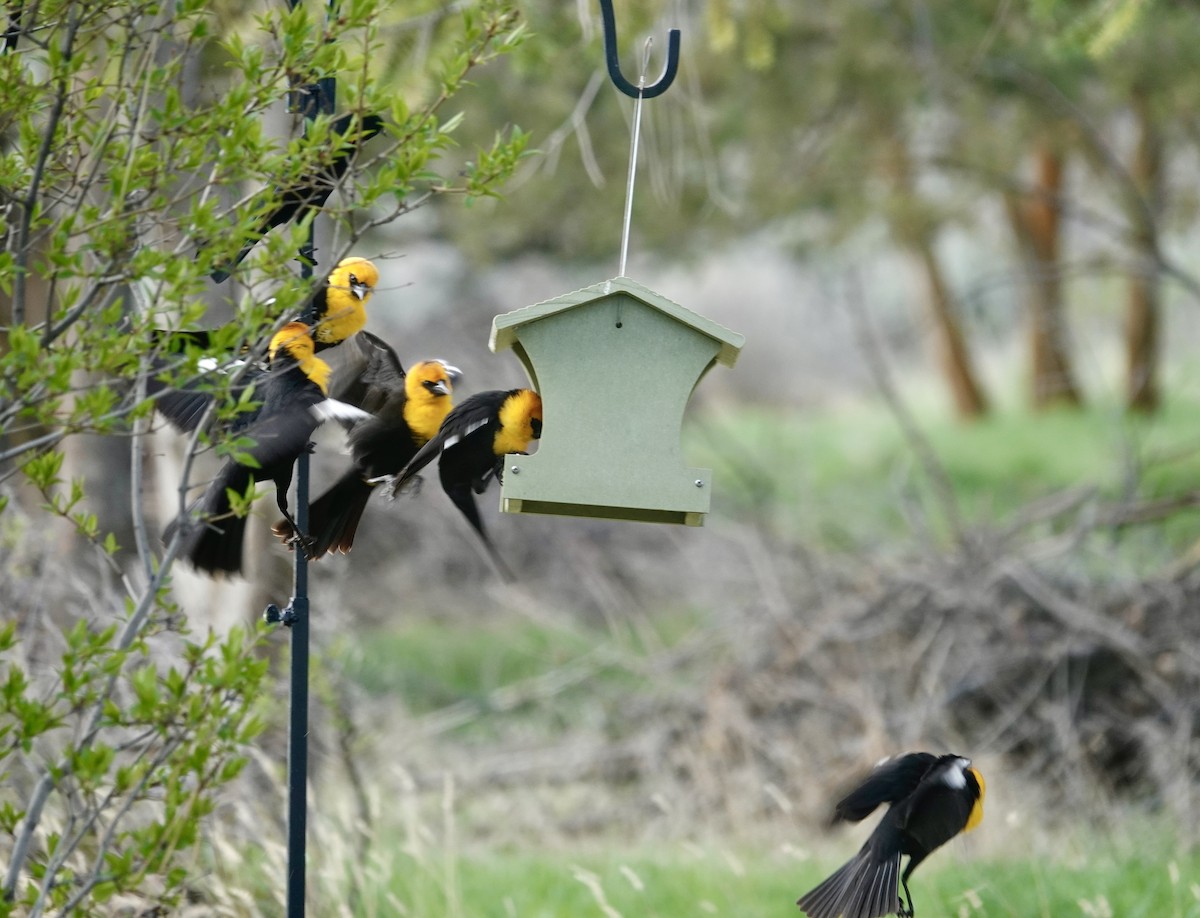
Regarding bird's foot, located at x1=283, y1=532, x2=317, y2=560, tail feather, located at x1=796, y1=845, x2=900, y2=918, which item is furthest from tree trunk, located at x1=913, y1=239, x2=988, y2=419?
bird's foot, located at x1=283, y1=532, x2=317, y2=560

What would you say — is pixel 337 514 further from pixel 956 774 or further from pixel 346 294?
pixel 956 774

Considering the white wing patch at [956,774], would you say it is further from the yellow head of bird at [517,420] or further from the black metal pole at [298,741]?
the black metal pole at [298,741]

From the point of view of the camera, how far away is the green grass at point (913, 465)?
26.1 feet

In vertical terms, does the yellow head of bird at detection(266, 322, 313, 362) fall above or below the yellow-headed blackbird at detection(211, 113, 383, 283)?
below

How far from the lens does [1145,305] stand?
13344 mm

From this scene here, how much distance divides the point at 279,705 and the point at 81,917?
2.95 m

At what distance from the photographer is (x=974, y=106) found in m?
9.11

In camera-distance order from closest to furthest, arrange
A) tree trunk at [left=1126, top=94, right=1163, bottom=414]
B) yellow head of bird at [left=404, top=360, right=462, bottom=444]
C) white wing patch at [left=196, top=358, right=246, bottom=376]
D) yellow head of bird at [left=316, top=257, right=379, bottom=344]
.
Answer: white wing patch at [left=196, top=358, right=246, bottom=376], yellow head of bird at [left=316, top=257, right=379, bottom=344], yellow head of bird at [left=404, top=360, right=462, bottom=444], tree trunk at [left=1126, top=94, right=1163, bottom=414]

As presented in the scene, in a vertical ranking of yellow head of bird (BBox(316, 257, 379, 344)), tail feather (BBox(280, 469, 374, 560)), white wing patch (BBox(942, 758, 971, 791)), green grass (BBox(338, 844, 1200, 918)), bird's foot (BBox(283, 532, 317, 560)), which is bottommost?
green grass (BBox(338, 844, 1200, 918))

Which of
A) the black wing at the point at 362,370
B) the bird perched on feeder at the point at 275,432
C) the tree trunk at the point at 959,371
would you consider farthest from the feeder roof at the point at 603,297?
the tree trunk at the point at 959,371

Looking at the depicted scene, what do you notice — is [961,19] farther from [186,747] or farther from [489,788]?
[186,747]

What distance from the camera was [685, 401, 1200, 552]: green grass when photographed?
7961mm

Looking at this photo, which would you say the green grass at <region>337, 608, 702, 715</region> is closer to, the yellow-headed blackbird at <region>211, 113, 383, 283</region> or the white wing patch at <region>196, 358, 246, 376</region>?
the yellow-headed blackbird at <region>211, 113, 383, 283</region>

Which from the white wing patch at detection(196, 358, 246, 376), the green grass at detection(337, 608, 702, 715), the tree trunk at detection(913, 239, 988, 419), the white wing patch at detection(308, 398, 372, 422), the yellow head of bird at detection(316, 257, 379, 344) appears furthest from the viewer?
the tree trunk at detection(913, 239, 988, 419)
